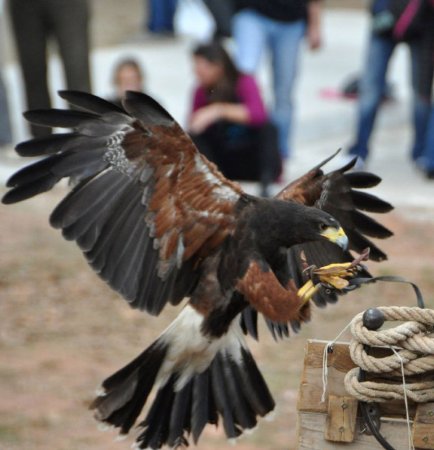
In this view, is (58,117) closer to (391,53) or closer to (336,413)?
(336,413)

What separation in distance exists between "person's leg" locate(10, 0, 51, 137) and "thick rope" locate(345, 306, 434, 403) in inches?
266

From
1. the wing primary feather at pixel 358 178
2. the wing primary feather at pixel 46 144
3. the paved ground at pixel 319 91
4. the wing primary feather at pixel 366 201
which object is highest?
the wing primary feather at pixel 46 144

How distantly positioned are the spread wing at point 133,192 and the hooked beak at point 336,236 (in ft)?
1.75

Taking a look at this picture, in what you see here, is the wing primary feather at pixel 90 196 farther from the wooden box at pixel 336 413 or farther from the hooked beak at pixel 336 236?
the wooden box at pixel 336 413

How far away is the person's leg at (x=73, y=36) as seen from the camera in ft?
33.2

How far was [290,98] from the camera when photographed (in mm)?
10781

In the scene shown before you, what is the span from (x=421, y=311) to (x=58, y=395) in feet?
11.0

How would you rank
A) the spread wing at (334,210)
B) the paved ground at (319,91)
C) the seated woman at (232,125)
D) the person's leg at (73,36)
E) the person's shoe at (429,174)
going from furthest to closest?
the paved ground at (319,91) → the person's shoe at (429,174) → the person's leg at (73,36) → the seated woman at (232,125) → the spread wing at (334,210)

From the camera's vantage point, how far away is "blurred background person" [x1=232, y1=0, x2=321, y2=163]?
10.4 m

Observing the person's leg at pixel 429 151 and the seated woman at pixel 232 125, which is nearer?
the seated woman at pixel 232 125

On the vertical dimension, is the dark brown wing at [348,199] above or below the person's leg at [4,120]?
above

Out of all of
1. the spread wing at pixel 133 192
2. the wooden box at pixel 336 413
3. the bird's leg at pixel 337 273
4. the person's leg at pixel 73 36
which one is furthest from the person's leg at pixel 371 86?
the wooden box at pixel 336 413

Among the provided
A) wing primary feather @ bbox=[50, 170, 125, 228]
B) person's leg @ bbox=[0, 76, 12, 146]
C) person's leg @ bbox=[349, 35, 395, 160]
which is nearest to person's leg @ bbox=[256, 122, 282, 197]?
person's leg @ bbox=[349, 35, 395, 160]

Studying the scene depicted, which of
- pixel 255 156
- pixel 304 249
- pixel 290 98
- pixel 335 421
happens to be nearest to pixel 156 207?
pixel 304 249
